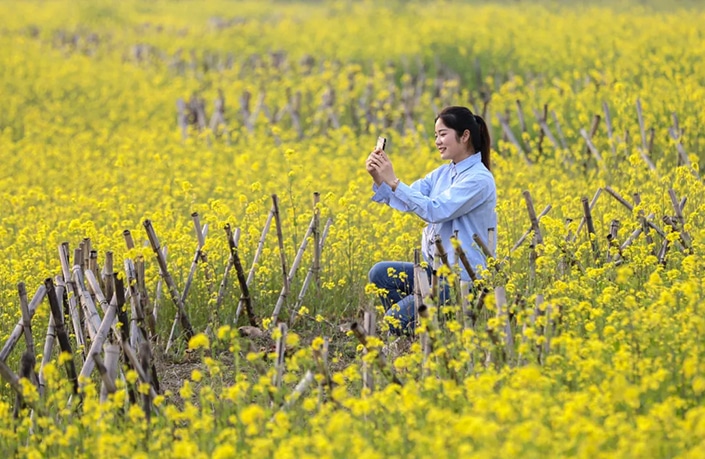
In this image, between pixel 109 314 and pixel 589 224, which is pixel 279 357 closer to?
pixel 109 314

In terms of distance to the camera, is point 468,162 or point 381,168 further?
point 468,162

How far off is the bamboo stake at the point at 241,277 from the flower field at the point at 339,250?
1.0 inches

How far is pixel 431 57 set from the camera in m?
14.2

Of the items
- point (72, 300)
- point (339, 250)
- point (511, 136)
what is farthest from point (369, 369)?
point (511, 136)

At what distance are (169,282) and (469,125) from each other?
1.76 metres

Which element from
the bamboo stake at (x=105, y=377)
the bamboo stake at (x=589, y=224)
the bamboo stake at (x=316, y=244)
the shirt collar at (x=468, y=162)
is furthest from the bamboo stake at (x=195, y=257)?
the bamboo stake at (x=589, y=224)

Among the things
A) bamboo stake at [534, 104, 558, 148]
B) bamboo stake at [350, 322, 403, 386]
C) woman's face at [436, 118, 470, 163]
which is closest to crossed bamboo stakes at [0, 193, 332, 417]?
bamboo stake at [350, 322, 403, 386]

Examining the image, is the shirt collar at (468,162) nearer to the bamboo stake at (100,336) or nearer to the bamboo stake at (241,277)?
the bamboo stake at (241,277)

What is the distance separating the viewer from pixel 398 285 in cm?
544

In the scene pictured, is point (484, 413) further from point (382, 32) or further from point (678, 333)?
point (382, 32)

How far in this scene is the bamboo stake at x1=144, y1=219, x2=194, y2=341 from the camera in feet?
16.1

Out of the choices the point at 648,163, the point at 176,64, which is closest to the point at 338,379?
the point at 648,163

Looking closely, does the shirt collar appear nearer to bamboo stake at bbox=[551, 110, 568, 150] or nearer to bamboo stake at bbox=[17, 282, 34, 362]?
bamboo stake at bbox=[17, 282, 34, 362]

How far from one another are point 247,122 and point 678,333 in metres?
7.93
